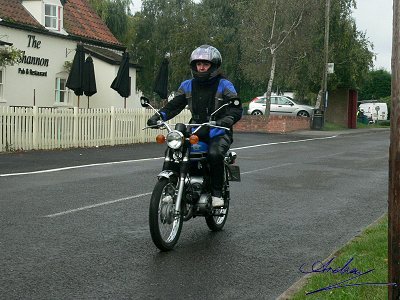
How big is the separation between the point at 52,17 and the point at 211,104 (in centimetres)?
2386

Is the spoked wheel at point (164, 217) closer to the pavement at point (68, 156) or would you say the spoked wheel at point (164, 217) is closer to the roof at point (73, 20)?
the pavement at point (68, 156)

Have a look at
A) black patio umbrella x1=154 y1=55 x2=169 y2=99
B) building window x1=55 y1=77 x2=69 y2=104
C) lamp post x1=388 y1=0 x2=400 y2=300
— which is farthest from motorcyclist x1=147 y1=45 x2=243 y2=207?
building window x1=55 y1=77 x2=69 y2=104

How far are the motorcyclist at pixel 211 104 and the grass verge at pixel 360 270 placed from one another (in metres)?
1.50

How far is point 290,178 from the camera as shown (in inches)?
542

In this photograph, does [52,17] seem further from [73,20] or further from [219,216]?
[219,216]

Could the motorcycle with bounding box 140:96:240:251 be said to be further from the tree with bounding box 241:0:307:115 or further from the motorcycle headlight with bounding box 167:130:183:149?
the tree with bounding box 241:0:307:115

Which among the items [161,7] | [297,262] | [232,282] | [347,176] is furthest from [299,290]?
[161,7]

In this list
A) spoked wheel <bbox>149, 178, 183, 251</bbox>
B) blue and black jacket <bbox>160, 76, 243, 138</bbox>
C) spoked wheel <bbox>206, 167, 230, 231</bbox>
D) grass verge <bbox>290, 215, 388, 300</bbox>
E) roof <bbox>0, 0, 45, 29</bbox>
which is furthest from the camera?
roof <bbox>0, 0, 45, 29</bbox>

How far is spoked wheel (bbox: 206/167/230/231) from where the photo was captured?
7.68 m

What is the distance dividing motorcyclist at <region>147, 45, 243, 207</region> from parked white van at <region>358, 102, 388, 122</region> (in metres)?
54.7

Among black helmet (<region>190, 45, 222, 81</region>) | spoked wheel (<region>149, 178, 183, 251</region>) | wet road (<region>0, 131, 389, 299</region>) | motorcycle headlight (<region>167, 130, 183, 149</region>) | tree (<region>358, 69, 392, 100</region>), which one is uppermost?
tree (<region>358, 69, 392, 100</region>)

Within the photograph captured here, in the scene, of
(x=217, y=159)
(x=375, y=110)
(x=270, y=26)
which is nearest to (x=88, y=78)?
(x=270, y=26)

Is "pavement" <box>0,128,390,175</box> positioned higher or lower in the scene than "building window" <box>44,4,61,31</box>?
lower

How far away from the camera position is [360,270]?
577 centimetres
